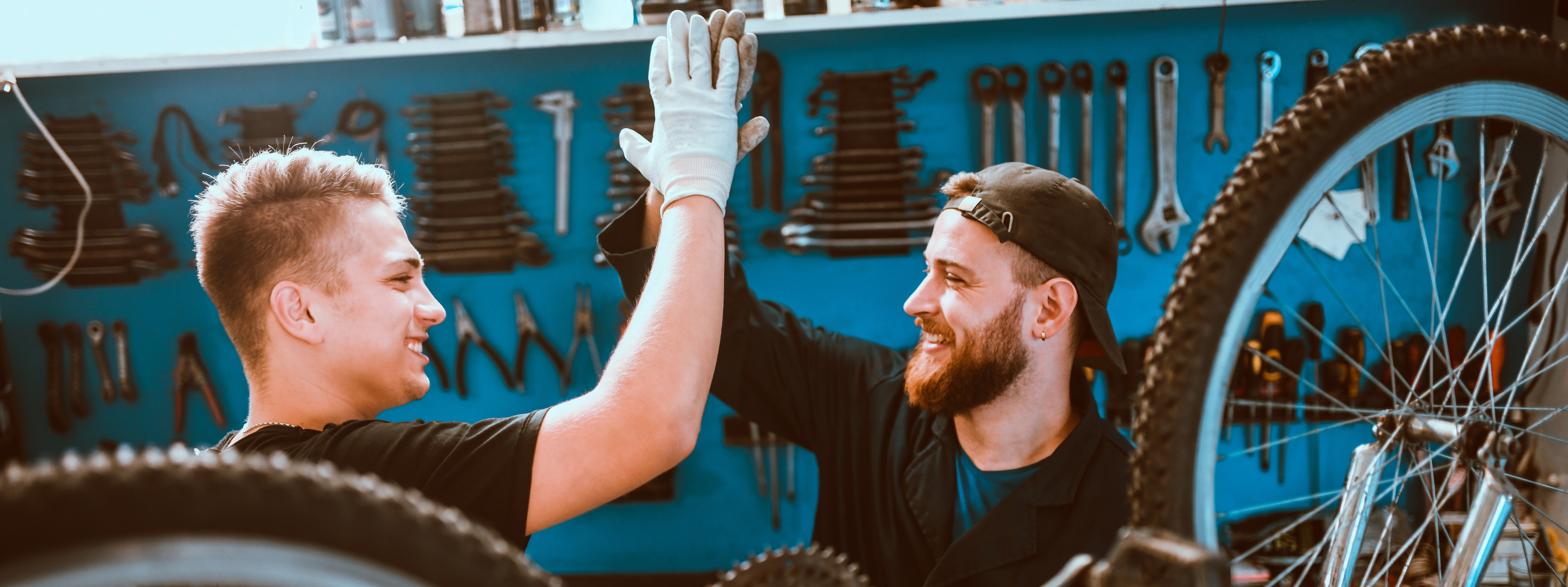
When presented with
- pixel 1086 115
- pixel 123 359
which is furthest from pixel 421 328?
pixel 123 359

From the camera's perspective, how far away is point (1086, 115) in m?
1.75

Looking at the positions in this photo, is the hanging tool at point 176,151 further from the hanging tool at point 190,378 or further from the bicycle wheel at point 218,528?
the bicycle wheel at point 218,528

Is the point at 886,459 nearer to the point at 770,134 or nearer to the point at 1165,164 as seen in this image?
the point at 770,134

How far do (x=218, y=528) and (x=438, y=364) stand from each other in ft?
5.72

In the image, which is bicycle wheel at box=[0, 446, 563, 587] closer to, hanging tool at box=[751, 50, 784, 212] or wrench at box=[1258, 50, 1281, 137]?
hanging tool at box=[751, 50, 784, 212]

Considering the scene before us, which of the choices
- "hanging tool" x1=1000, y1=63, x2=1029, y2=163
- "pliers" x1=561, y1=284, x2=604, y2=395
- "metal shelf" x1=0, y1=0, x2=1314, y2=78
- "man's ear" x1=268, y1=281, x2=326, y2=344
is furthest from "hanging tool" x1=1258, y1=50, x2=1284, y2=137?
"man's ear" x1=268, y1=281, x2=326, y2=344

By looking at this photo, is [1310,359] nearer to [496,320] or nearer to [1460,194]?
[1460,194]

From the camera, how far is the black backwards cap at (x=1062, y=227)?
1.05m

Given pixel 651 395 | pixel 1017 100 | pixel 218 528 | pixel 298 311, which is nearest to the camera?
pixel 218 528

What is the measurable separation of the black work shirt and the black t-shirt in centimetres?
36

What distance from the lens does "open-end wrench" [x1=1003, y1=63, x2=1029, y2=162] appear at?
1.77 metres

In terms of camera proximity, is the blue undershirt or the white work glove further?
the blue undershirt

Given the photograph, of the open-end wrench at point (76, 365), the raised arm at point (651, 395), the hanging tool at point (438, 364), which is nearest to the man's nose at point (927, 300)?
the raised arm at point (651, 395)

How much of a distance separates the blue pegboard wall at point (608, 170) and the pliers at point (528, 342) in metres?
0.04
